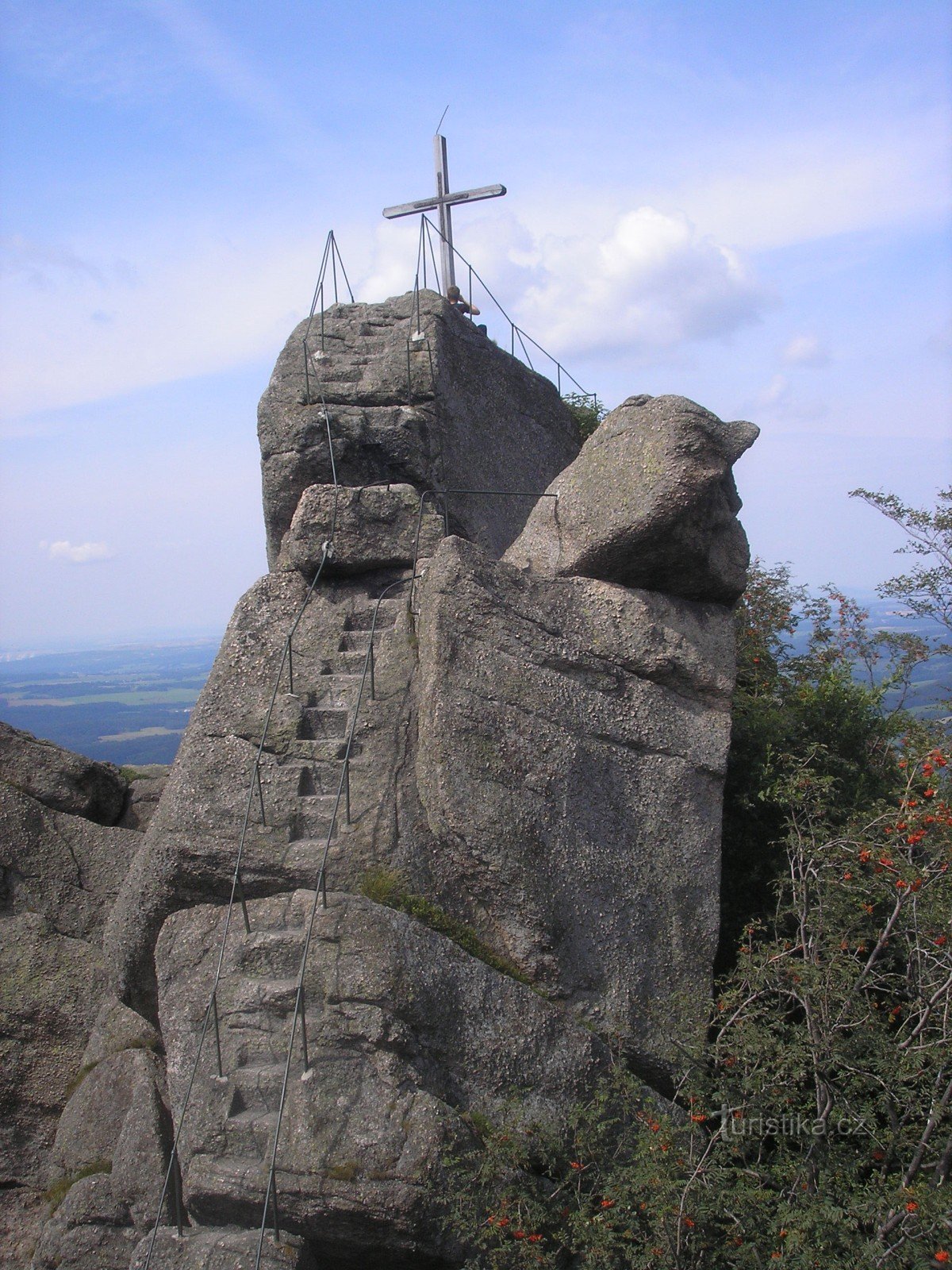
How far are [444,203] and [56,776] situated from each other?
10.6 metres

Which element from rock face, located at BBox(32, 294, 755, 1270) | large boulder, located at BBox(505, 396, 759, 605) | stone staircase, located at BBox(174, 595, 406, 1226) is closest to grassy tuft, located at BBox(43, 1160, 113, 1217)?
rock face, located at BBox(32, 294, 755, 1270)

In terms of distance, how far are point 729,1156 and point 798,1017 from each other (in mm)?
1854

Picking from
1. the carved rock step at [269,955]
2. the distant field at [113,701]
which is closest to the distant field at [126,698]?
the distant field at [113,701]

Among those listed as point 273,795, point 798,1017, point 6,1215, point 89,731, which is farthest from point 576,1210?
point 89,731

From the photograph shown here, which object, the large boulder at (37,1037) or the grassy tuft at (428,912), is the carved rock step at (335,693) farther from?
the large boulder at (37,1037)

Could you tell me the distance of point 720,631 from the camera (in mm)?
10070

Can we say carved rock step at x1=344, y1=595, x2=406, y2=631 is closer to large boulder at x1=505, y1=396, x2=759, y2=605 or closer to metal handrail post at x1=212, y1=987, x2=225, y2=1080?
large boulder at x1=505, y1=396, x2=759, y2=605

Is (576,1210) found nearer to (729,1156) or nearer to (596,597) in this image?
(729,1156)

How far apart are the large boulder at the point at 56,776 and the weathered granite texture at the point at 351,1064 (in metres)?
4.28

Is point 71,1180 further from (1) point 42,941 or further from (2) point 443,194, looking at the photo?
(2) point 443,194

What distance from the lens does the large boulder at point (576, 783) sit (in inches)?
328

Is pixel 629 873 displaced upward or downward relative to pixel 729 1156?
upward

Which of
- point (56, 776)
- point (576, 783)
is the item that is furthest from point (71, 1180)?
point (576, 783)

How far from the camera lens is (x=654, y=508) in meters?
9.50
